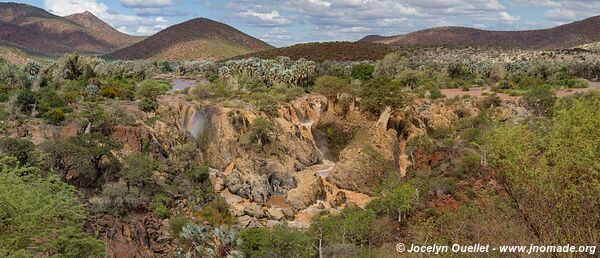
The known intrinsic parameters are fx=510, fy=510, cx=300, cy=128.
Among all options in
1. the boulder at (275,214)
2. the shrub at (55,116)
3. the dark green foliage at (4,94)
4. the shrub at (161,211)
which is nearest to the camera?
the shrub at (161,211)

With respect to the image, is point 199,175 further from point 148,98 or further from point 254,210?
point 148,98

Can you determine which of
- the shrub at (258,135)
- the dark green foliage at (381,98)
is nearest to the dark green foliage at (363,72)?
the dark green foliage at (381,98)

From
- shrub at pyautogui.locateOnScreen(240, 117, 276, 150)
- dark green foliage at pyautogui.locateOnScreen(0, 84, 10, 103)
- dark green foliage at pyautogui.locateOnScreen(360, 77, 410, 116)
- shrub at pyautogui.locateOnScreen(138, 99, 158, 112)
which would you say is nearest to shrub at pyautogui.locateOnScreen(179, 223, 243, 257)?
shrub at pyautogui.locateOnScreen(240, 117, 276, 150)

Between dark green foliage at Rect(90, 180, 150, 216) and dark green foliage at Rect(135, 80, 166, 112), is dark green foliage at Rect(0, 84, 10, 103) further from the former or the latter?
dark green foliage at Rect(90, 180, 150, 216)

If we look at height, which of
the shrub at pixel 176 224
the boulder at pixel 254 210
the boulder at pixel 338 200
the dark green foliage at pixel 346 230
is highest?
the dark green foliage at pixel 346 230

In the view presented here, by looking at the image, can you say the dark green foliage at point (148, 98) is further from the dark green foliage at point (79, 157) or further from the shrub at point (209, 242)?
the shrub at point (209, 242)

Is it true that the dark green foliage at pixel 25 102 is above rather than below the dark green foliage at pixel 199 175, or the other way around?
above

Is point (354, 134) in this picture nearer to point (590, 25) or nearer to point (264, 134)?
point (264, 134)
